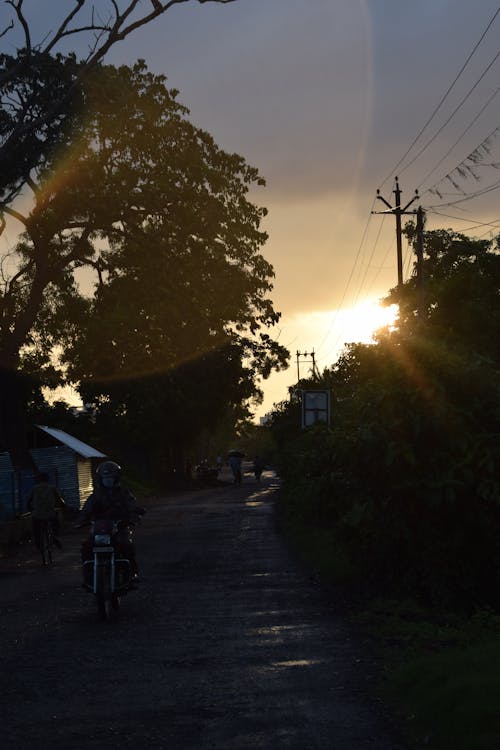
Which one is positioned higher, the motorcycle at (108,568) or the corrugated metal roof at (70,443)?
the corrugated metal roof at (70,443)

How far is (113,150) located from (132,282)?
4.30 meters

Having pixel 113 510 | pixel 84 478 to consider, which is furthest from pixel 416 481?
pixel 84 478

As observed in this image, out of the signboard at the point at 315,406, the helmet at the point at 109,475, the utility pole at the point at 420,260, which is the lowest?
the helmet at the point at 109,475

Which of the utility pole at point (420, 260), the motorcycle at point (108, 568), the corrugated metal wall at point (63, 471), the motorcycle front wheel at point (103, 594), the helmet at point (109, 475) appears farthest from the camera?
the corrugated metal wall at point (63, 471)

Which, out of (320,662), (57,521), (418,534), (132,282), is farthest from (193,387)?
(320,662)

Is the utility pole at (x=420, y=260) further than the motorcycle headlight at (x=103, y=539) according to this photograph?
Yes

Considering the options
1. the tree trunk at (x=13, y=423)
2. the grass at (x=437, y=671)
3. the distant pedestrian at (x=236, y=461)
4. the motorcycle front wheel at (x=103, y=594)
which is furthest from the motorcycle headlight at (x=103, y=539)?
the distant pedestrian at (x=236, y=461)

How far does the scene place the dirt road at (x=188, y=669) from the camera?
23.5 ft

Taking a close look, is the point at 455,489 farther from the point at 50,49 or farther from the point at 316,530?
the point at 50,49

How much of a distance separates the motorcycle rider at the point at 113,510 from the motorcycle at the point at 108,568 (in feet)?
0.21

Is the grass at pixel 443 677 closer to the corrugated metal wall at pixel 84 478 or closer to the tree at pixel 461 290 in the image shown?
the corrugated metal wall at pixel 84 478

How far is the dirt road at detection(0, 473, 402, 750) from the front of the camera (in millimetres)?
7168

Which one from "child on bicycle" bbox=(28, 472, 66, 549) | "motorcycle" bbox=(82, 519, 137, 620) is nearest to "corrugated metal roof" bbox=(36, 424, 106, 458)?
"child on bicycle" bbox=(28, 472, 66, 549)

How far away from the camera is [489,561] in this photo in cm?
1536
